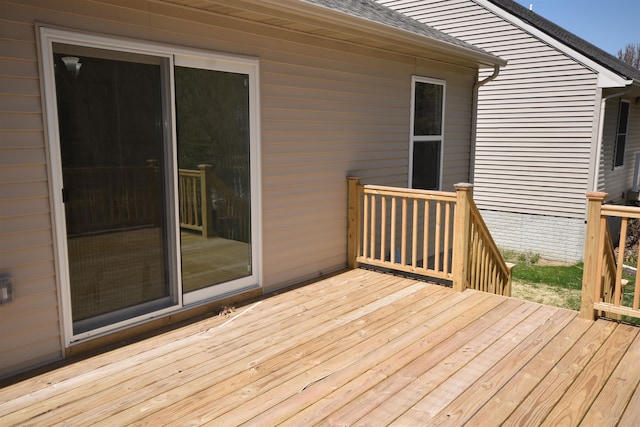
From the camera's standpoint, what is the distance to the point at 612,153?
1072 centimetres

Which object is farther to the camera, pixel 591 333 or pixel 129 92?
pixel 591 333

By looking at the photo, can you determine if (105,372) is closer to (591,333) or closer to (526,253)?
(591,333)

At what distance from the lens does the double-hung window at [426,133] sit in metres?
6.46

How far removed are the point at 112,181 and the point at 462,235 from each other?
304cm

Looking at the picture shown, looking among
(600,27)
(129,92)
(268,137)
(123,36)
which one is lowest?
(268,137)

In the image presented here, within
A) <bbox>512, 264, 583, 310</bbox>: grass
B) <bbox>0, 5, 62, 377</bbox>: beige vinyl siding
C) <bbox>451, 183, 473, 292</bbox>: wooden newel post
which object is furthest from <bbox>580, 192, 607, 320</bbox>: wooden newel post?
<bbox>0, 5, 62, 377</bbox>: beige vinyl siding

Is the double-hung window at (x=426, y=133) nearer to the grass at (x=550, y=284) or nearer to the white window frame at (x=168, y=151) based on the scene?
the grass at (x=550, y=284)

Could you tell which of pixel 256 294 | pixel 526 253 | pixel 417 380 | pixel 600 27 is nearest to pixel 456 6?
pixel 526 253

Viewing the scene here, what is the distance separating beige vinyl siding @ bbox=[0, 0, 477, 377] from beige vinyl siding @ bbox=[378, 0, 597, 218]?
10.3 ft

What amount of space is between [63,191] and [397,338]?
246 centimetres

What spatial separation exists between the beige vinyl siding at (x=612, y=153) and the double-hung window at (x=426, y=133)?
495cm

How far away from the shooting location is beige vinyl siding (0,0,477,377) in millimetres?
2881

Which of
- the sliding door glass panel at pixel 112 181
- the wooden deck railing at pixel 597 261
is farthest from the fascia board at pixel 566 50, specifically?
the sliding door glass panel at pixel 112 181

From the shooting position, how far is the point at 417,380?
2971 millimetres
